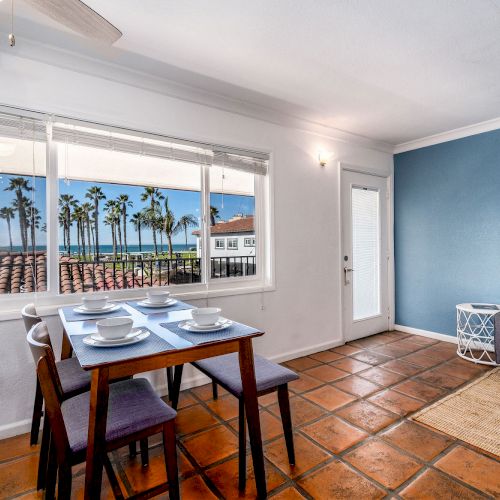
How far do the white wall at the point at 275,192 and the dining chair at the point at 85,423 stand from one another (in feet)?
3.14

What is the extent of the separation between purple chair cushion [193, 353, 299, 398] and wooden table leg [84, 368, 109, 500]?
0.65 metres

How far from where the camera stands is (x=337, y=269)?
381 cm

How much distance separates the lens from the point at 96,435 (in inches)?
48.0

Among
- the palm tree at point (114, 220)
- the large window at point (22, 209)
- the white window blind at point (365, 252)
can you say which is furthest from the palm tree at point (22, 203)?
the white window blind at point (365, 252)

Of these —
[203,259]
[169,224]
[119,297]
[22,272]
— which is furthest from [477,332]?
[22,272]

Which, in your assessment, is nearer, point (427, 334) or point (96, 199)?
point (96, 199)

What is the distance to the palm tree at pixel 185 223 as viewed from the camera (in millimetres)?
2848

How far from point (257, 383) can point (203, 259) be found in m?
1.45

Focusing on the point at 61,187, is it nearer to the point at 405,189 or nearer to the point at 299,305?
the point at 299,305

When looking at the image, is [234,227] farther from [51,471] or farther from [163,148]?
Answer: [51,471]

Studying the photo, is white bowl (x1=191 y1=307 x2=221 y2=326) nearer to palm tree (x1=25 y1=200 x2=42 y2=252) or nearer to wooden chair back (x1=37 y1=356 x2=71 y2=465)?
wooden chair back (x1=37 y1=356 x2=71 y2=465)

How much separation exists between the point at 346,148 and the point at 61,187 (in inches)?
118

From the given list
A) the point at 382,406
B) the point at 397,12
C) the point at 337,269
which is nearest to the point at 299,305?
the point at 337,269

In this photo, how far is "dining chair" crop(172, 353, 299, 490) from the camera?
166 centimetres
